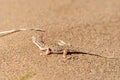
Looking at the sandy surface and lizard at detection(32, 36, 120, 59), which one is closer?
the sandy surface

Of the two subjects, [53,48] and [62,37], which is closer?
[53,48]

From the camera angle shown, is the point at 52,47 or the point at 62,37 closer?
the point at 52,47

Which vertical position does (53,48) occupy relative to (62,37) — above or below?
below

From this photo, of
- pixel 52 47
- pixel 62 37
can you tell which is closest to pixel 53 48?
pixel 52 47

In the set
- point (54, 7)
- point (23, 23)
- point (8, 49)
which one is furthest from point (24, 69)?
point (54, 7)

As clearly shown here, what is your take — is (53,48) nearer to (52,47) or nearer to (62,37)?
(52,47)

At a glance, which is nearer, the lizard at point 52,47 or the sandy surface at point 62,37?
the sandy surface at point 62,37

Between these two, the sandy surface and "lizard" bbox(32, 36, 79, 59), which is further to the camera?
"lizard" bbox(32, 36, 79, 59)

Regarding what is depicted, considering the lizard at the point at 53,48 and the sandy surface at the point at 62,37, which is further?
the lizard at the point at 53,48

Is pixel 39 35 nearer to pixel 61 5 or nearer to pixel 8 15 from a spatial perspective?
pixel 8 15
